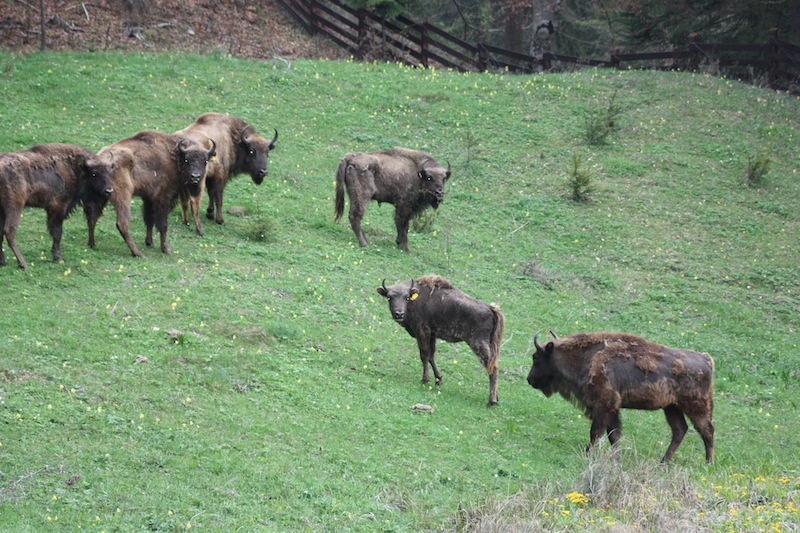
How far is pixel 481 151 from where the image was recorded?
2505 centimetres

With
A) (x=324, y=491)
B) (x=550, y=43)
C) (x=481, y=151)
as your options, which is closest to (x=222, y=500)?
(x=324, y=491)

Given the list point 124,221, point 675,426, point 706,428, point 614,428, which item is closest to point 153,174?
point 124,221

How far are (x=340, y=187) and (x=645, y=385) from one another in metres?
8.97

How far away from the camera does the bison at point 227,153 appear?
18422mm

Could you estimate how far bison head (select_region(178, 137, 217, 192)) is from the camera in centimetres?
1650

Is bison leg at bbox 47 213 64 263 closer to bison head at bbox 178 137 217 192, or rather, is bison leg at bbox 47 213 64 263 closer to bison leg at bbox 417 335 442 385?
bison head at bbox 178 137 217 192

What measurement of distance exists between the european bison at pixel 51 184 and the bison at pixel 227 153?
3.02 m

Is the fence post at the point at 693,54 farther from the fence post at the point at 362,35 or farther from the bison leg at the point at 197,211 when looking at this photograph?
the bison leg at the point at 197,211

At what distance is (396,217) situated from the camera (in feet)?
62.7

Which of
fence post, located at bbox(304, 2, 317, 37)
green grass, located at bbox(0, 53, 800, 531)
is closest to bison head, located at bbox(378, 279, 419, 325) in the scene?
green grass, located at bbox(0, 53, 800, 531)

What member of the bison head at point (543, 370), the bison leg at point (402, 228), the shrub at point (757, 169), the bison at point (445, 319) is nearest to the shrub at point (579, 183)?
the shrub at point (757, 169)

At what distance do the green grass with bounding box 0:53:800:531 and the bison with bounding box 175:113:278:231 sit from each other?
0.78m

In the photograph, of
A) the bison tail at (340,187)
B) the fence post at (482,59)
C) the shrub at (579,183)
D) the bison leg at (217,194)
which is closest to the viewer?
the bison leg at (217,194)

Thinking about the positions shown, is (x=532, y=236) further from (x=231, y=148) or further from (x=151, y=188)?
(x=151, y=188)
